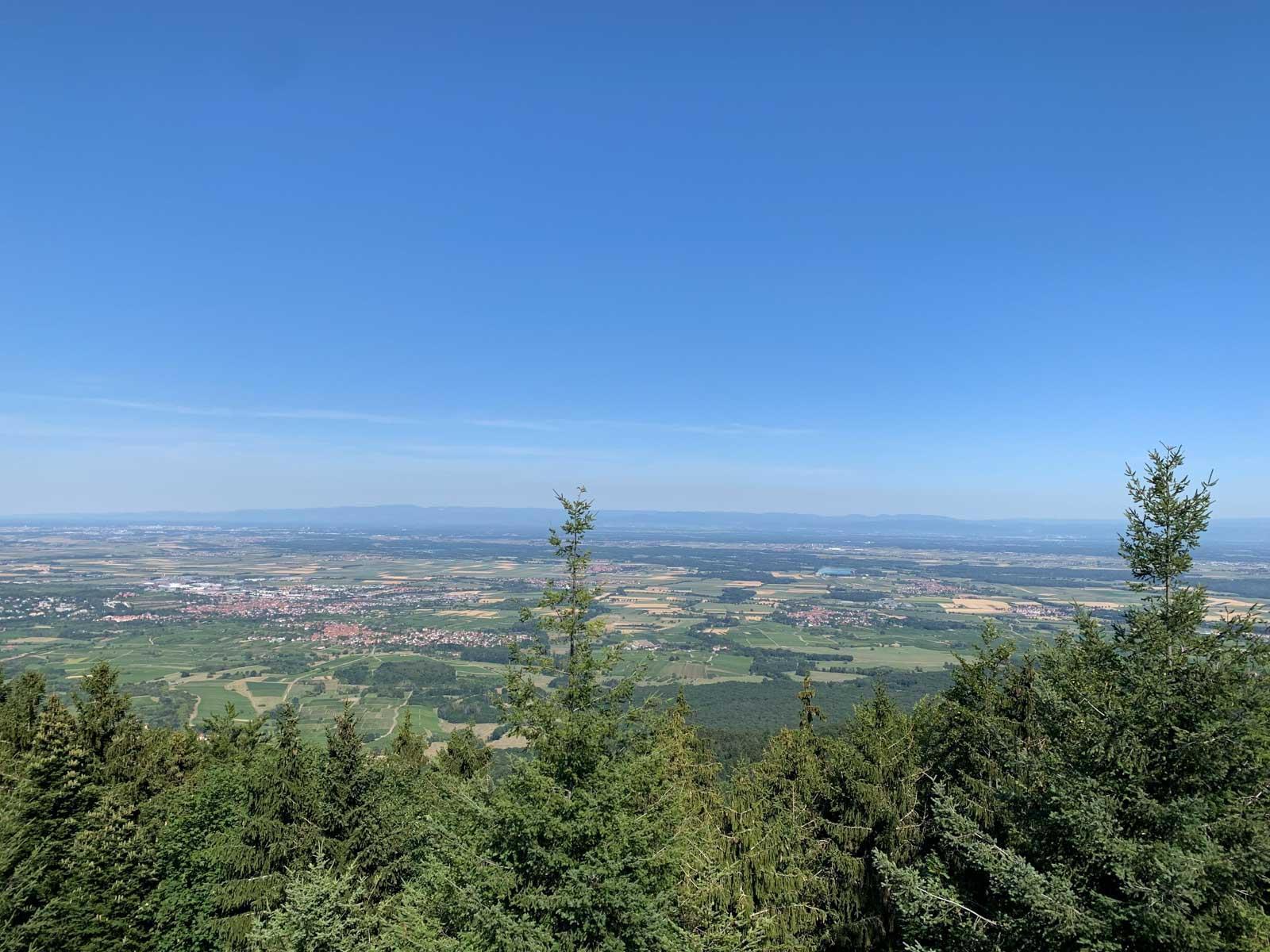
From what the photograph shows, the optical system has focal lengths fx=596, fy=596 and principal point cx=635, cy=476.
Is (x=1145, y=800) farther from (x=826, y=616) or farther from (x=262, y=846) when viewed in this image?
(x=826, y=616)

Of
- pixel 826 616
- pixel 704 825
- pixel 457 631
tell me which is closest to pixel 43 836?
pixel 704 825

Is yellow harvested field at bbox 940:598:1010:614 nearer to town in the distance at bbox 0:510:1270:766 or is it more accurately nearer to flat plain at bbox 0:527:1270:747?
flat plain at bbox 0:527:1270:747

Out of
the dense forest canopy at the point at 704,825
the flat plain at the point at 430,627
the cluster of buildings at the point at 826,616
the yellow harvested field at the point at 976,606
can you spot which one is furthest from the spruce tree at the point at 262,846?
the yellow harvested field at the point at 976,606

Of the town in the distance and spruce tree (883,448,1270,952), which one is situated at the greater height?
spruce tree (883,448,1270,952)

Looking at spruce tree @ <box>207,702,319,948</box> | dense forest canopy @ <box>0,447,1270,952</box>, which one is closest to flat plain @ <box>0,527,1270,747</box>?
dense forest canopy @ <box>0,447,1270,952</box>

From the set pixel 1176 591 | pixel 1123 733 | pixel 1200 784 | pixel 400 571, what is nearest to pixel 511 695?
pixel 1123 733

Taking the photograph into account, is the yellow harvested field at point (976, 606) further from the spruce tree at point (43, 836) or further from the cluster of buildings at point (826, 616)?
the spruce tree at point (43, 836)
